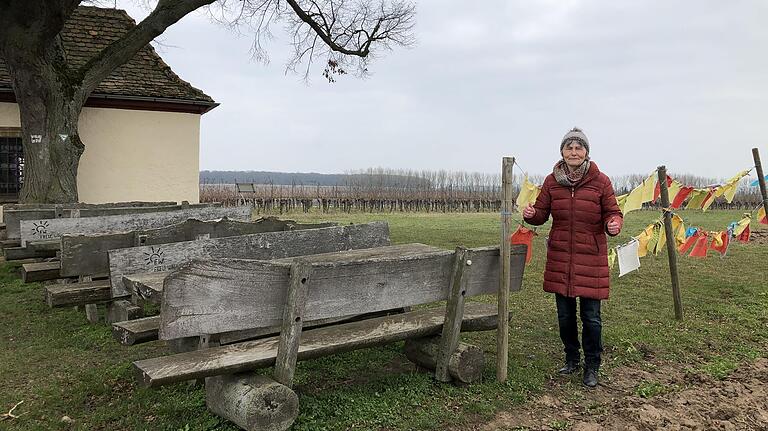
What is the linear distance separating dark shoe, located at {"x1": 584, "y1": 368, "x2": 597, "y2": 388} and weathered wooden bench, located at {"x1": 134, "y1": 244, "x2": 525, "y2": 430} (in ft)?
2.95

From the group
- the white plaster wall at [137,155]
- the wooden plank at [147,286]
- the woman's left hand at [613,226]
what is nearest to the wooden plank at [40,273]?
the wooden plank at [147,286]

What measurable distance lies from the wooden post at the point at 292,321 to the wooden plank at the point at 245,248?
1961 millimetres

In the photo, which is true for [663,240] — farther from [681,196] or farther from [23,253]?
[23,253]

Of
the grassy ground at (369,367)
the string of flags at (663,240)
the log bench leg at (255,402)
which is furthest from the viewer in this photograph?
the string of flags at (663,240)

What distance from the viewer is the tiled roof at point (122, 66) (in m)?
14.3

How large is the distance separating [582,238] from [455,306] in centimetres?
116

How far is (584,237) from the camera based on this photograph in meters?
4.43

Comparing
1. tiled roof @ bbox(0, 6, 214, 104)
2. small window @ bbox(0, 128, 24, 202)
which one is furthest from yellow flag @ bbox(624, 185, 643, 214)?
small window @ bbox(0, 128, 24, 202)

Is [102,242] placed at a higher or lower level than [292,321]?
higher

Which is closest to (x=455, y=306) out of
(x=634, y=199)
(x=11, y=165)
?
(x=634, y=199)

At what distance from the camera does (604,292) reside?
441cm

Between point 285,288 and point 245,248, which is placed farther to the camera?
point 245,248

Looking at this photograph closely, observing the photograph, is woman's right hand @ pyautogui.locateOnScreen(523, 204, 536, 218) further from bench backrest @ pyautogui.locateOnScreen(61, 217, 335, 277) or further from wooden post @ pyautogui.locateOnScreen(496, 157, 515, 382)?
bench backrest @ pyautogui.locateOnScreen(61, 217, 335, 277)

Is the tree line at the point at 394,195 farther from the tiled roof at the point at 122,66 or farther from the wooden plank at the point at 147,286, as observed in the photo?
the wooden plank at the point at 147,286
